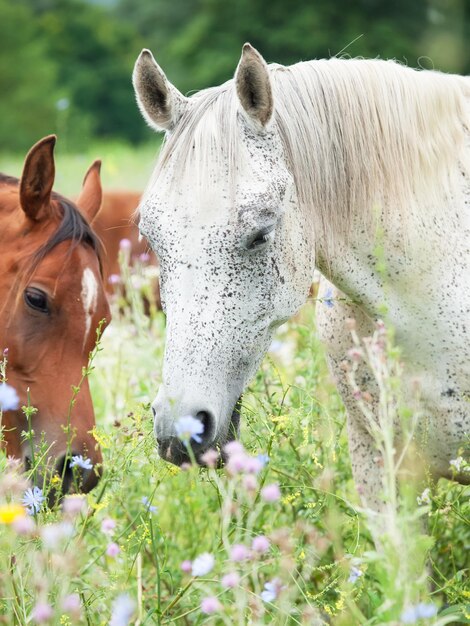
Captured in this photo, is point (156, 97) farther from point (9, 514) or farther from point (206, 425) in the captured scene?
point (9, 514)

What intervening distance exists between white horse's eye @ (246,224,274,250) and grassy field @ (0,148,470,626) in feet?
1.51

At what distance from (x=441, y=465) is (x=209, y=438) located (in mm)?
945

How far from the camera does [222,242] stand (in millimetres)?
2451

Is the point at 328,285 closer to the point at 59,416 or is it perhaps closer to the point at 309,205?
the point at 309,205

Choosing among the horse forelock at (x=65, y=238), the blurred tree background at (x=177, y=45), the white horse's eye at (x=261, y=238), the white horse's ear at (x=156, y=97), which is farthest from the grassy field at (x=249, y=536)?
the blurred tree background at (x=177, y=45)

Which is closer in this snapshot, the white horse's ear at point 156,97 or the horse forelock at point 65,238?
the white horse's ear at point 156,97

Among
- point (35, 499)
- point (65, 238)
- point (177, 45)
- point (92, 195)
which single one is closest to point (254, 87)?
point (65, 238)

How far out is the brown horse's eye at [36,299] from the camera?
327 cm

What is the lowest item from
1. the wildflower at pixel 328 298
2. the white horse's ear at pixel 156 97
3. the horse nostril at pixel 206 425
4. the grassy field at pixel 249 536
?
the grassy field at pixel 249 536

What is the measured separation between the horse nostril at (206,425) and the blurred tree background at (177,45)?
82.2 feet

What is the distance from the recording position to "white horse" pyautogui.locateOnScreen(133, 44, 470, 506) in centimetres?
246

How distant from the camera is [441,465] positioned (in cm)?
289

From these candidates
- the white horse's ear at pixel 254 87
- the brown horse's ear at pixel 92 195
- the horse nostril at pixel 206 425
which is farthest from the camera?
the brown horse's ear at pixel 92 195

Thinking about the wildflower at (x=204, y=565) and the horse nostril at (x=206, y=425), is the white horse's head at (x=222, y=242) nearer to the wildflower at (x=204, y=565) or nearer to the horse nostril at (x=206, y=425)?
the horse nostril at (x=206, y=425)
